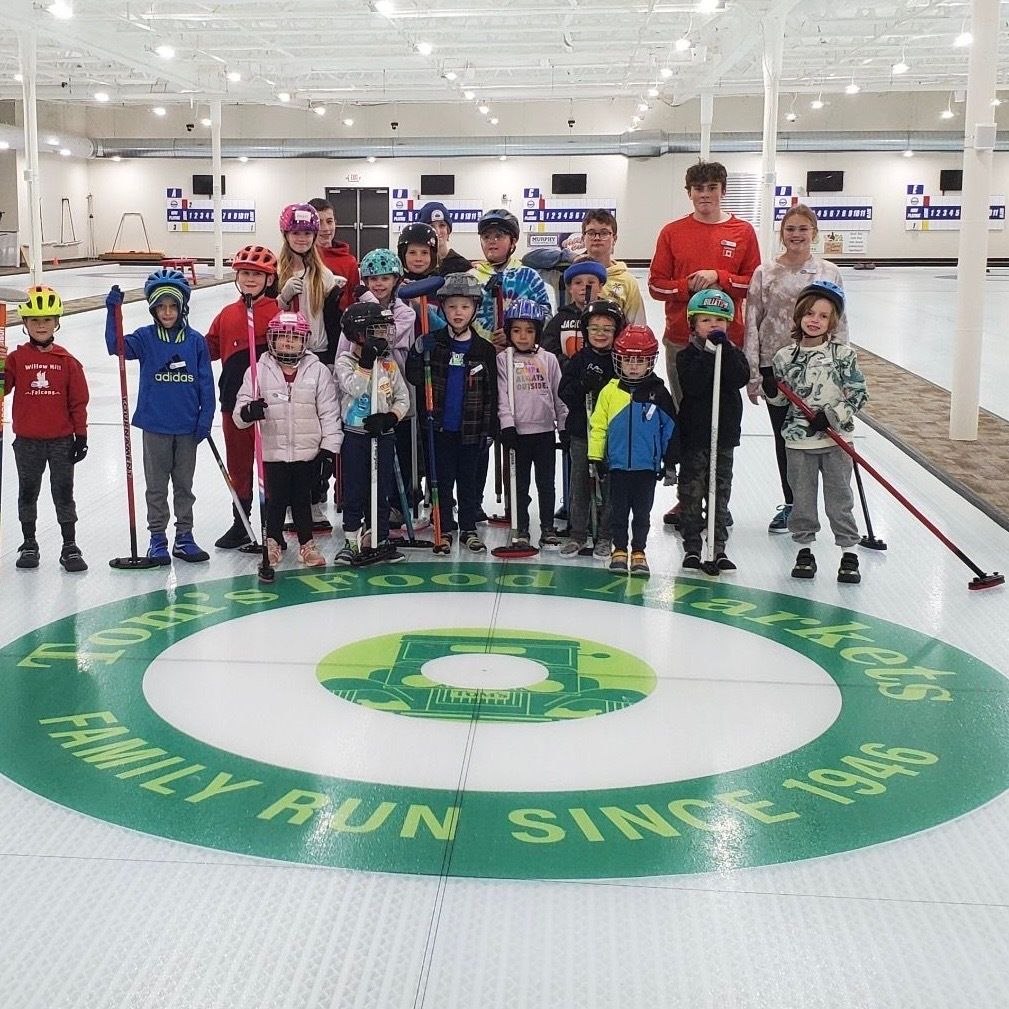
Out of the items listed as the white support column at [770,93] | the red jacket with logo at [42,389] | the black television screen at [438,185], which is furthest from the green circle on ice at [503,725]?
the black television screen at [438,185]

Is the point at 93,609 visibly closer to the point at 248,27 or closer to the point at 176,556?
the point at 176,556

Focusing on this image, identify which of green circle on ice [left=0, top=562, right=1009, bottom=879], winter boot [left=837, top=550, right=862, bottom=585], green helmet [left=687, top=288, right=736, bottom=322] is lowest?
green circle on ice [left=0, top=562, right=1009, bottom=879]

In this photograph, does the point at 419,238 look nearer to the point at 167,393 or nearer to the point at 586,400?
the point at 586,400

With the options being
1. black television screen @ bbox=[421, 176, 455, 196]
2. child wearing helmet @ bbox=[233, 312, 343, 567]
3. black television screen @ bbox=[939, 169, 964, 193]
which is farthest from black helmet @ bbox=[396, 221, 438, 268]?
black television screen @ bbox=[939, 169, 964, 193]

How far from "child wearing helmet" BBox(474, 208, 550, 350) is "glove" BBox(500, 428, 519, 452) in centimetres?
39

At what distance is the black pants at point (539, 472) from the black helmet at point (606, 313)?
0.51 m

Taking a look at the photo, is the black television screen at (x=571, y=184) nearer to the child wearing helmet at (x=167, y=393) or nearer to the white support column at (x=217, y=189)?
the white support column at (x=217, y=189)

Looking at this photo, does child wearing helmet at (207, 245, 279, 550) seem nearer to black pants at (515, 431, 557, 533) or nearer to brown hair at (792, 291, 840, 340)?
black pants at (515, 431, 557, 533)

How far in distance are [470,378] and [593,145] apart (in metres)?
28.5

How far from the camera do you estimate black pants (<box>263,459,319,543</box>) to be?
4863 mm

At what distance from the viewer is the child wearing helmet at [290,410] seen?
477 cm

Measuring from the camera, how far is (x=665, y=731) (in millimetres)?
3355

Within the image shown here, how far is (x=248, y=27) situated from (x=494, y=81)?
8.10 m

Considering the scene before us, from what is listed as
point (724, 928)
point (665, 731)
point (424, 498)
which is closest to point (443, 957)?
point (724, 928)
